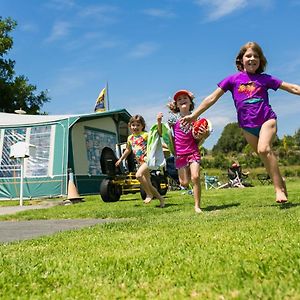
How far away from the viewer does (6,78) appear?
33844 millimetres

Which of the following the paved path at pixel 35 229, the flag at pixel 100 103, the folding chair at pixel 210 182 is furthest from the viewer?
the flag at pixel 100 103

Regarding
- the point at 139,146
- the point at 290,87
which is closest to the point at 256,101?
the point at 290,87

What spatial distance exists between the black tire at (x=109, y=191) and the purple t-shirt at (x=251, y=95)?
5843mm

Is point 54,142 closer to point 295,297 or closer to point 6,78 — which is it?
point 295,297

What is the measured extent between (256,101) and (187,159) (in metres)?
1.41

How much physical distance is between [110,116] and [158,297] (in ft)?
57.9

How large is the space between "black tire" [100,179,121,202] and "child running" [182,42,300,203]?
5.65 meters

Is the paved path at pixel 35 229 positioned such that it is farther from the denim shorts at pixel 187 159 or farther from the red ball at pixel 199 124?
the red ball at pixel 199 124

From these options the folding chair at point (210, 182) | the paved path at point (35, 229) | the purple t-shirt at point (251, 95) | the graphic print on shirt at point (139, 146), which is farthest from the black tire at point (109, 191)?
the folding chair at point (210, 182)

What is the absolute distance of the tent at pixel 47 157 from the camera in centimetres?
1530

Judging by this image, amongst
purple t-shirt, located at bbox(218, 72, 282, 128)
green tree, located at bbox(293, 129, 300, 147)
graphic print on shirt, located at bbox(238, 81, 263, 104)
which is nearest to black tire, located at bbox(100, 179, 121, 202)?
purple t-shirt, located at bbox(218, 72, 282, 128)

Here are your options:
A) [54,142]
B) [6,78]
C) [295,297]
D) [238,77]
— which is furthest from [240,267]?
[6,78]

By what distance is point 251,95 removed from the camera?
5332 mm

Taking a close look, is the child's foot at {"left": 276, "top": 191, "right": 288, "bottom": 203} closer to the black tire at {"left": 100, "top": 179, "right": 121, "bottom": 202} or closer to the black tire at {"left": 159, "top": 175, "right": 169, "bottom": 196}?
the black tire at {"left": 100, "top": 179, "right": 121, "bottom": 202}
